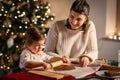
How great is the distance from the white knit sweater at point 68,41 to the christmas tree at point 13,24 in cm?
165

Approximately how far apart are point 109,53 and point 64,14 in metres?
1.04

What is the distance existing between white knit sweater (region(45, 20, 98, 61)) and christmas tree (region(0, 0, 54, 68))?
1.65 meters

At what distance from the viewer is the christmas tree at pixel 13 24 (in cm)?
352

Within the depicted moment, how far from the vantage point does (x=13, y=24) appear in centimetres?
365

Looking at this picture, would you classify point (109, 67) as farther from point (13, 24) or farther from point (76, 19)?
point (13, 24)

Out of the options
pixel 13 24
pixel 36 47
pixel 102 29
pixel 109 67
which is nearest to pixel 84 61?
pixel 109 67

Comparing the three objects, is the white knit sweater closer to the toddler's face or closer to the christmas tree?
the toddler's face

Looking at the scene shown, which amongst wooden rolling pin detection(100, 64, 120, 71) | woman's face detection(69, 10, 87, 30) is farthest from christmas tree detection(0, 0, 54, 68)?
wooden rolling pin detection(100, 64, 120, 71)

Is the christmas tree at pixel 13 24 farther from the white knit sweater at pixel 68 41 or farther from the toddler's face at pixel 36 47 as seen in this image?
the toddler's face at pixel 36 47

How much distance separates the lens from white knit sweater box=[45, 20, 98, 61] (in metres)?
1.97

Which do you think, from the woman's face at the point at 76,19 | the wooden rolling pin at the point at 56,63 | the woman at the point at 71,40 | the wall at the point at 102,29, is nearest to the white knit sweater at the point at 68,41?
the woman at the point at 71,40

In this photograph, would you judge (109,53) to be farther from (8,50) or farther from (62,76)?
(62,76)

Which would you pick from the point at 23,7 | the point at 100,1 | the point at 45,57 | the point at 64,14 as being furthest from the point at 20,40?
the point at 45,57

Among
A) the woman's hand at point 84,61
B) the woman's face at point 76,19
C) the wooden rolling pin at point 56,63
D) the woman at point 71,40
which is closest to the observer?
the wooden rolling pin at point 56,63
